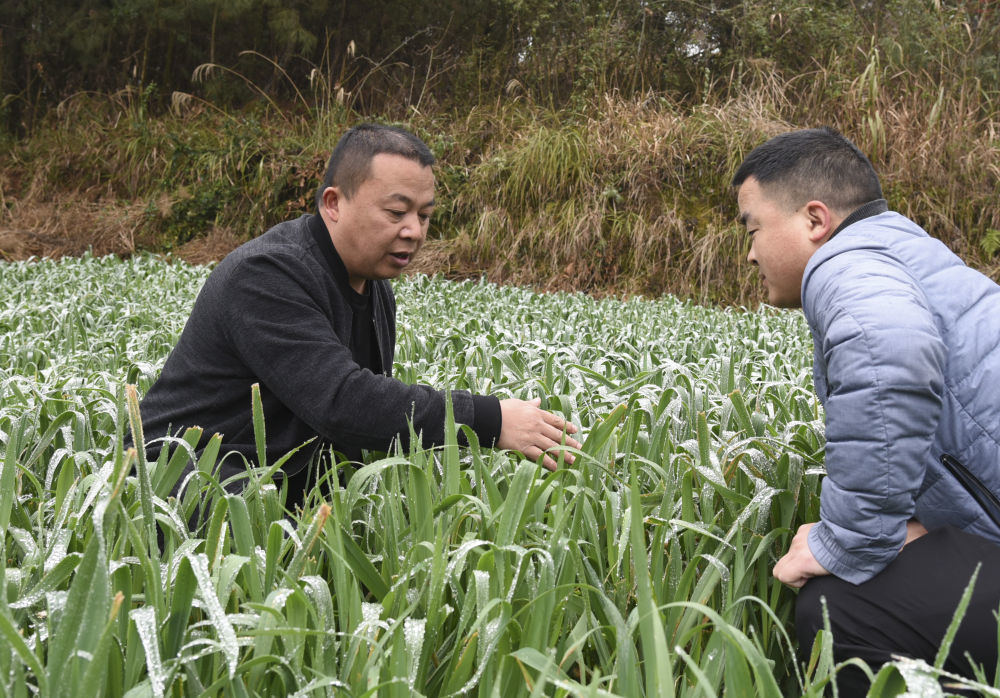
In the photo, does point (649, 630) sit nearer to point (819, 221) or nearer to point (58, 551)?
point (58, 551)

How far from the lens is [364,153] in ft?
7.55

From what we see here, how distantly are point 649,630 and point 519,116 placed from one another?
9212mm

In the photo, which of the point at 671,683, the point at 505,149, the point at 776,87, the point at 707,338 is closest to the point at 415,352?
the point at 707,338

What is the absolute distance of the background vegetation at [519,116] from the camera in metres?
8.12

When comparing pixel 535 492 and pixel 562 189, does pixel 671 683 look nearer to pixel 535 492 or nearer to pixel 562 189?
pixel 535 492

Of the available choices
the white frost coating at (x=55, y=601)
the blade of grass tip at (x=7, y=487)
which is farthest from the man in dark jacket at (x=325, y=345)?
the white frost coating at (x=55, y=601)

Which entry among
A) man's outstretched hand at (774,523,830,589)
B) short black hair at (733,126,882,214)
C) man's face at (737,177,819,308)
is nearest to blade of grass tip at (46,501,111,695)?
man's outstretched hand at (774,523,830,589)

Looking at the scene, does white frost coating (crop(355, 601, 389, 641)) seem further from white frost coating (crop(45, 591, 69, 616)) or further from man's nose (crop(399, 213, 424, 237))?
man's nose (crop(399, 213, 424, 237))

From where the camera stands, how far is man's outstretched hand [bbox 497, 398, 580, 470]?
6.61ft

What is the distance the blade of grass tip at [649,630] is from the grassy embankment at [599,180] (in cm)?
661

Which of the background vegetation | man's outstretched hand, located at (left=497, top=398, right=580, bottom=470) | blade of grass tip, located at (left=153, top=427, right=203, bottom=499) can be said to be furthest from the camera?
the background vegetation

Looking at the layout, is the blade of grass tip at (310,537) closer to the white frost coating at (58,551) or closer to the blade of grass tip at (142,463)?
the blade of grass tip at (142,463)

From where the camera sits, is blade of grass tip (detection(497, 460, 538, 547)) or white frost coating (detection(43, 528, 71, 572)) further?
blade of grass tip (detection(497, 460, 538, 547))

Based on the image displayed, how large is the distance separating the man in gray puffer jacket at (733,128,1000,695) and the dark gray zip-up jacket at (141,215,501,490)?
0.79 metres
